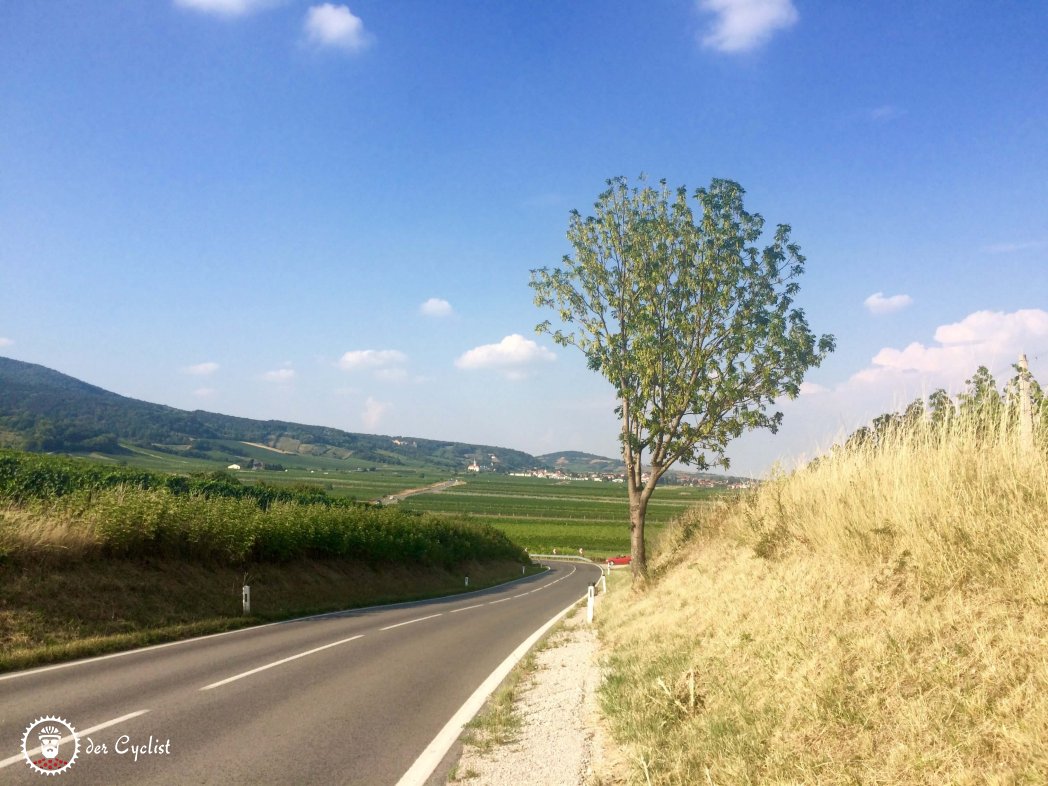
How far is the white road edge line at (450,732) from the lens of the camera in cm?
587

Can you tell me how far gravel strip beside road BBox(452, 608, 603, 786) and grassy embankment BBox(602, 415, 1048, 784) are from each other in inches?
15.5

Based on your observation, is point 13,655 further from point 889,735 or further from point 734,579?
point 889,735

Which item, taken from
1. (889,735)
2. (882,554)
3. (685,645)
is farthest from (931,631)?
(685,645)

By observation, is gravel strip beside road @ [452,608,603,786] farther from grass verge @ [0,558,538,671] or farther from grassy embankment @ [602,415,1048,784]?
grass verge @ [0,558,538,671]

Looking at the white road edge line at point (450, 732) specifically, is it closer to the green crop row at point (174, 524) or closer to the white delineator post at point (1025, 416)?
the white delineator post at point (1025, 416)

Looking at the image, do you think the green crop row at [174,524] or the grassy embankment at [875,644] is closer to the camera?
the grassy embankment at [875,644]

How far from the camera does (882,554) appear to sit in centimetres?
729

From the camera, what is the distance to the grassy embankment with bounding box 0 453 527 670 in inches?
504

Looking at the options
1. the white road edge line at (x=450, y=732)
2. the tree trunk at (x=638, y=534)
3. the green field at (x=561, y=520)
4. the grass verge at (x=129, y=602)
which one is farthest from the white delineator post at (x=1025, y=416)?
the green field at (x=561, y=520)

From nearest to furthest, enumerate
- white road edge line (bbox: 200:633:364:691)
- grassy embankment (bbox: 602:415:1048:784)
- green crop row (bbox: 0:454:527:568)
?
grassy embankment (bbox: 602:415:1048:784) → white road edge line (bbox: 200:633:364:691) → green crop row (bbox: 0:454:527:568)

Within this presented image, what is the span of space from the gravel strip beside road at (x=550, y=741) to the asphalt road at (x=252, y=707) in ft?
1.67

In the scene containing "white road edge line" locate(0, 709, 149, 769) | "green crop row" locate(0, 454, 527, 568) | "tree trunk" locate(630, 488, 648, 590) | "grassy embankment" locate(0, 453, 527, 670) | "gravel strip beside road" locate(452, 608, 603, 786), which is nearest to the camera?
"gravel strip beside road" locate(452, 608, 603, 786)

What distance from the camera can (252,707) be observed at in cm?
791

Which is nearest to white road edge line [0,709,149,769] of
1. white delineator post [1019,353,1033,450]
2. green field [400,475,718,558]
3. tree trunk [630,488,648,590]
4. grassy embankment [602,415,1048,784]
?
grassy embankment [602,415,1048,784]
